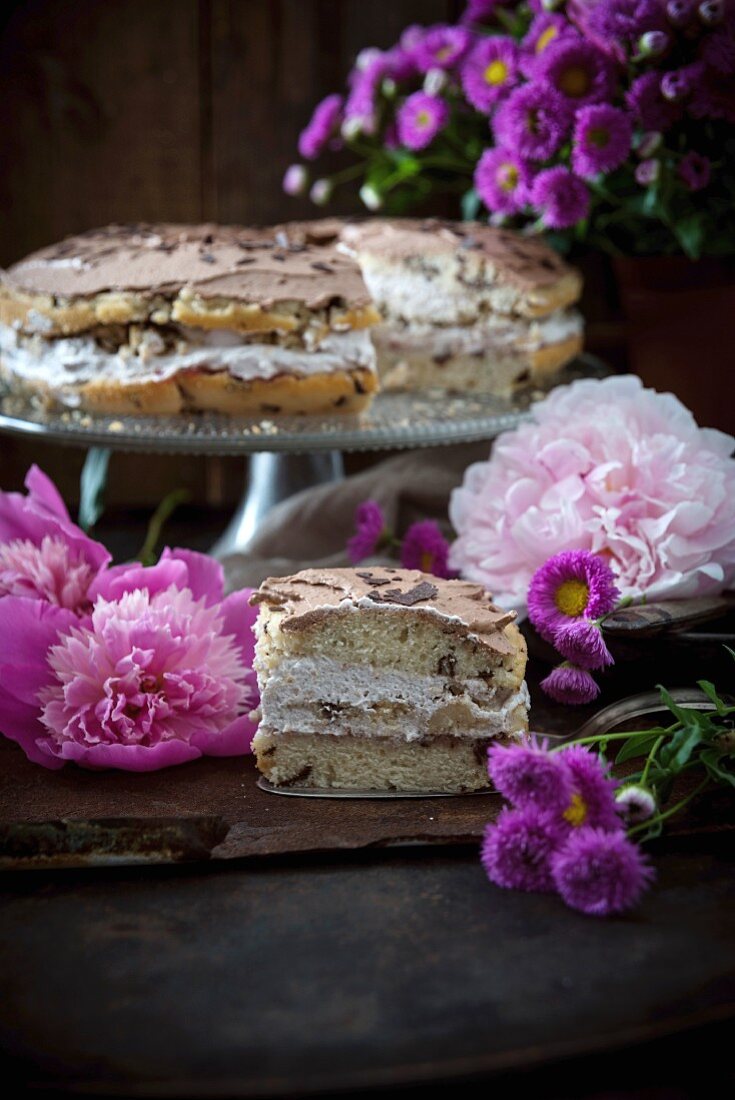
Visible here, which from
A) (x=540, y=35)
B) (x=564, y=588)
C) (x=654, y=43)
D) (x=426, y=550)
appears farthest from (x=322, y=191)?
(x=564, y=588)

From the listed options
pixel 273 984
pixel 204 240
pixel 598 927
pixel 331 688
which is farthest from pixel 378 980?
pixel 204 240

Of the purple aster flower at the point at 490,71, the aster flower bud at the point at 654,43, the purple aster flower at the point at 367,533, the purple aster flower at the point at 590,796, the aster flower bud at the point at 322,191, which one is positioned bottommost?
the purple aster flower at the point at 367,533

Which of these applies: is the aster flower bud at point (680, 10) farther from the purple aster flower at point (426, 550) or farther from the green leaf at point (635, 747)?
the green leaf at point (635, 747)

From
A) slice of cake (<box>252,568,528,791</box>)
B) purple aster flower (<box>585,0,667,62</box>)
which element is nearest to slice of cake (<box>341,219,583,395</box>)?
purple aster flower (<box>585,0,667,62</box>)

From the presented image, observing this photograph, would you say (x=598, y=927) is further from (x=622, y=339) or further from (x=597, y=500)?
(x=622, y=339)

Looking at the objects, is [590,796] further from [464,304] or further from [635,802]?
[464,304]

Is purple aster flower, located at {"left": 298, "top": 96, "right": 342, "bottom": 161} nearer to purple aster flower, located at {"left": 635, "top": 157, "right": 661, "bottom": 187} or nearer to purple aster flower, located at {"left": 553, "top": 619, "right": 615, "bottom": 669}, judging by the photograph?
purple aster flower, located at {"left": 635, "top": 157, "right": 661, "bottom": 187}

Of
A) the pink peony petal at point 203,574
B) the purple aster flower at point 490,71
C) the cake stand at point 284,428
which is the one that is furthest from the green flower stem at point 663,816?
the purple aster flower at point 490,71
